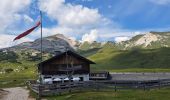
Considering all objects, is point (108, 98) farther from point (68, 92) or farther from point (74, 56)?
point (74, 56)

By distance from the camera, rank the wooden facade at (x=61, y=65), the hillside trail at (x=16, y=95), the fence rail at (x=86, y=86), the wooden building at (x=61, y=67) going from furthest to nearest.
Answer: the wooden facade at (x=61, y=65), the wooden building at (x=61, y=67), the fence rail at (x=86, y=86), the hillside trail at (x=16, y=95)

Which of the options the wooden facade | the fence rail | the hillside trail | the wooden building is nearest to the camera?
the hillside trail

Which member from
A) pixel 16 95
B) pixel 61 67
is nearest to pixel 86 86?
pixel 16 95

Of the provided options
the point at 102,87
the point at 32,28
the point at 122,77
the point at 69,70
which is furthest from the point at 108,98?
the point at 122,77

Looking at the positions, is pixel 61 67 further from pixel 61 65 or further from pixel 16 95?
pixel 16 95

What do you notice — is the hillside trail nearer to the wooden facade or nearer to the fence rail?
the fence rail

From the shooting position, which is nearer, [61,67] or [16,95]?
[16,95]

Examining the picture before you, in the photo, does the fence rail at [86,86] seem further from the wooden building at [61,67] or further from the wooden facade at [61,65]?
the wooden facade at [61,65]

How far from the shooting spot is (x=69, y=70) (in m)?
90.2

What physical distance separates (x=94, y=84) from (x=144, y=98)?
17.8 metres

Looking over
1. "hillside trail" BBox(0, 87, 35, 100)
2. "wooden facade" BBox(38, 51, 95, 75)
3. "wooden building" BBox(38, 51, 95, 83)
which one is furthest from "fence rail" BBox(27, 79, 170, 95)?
"wooden facade" BBox(38, 51, 95, 75)

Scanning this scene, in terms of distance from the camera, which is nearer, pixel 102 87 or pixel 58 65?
pixel 102 87

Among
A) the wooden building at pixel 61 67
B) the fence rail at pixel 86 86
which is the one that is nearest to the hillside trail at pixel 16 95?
the fence rail at pixel 86 86

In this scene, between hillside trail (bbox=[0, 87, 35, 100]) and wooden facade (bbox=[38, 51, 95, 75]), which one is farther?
wooden facade (bbox=[38, 51, 95, 75])
